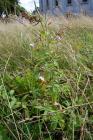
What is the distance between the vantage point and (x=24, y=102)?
1519 millimetres

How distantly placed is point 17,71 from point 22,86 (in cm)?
25

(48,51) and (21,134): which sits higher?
(48,51)

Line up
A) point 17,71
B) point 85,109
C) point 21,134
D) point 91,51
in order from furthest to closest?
point 91,51 < point 17,71 < point 85,109 < point 21,134

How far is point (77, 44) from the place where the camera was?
2.50m

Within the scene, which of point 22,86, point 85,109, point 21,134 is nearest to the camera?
point 21,134

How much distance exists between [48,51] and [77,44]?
0.56 m

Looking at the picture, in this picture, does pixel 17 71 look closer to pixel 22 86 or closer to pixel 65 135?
pixel 22 86

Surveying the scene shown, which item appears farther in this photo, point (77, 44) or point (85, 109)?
point (77, 44)

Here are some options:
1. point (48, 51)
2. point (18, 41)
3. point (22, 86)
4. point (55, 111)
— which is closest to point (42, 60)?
point (48, 51)

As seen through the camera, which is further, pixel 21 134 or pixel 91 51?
pixel 91 51

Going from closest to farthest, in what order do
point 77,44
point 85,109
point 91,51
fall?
point 85,109
point 91,51
point 77,44

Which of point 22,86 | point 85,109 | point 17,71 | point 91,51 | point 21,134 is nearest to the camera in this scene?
point 21,134

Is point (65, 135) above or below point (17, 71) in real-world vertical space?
below

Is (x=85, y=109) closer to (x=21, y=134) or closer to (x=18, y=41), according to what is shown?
(x=21, y=134)
